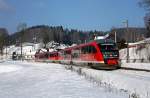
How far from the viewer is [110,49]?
36.7 m

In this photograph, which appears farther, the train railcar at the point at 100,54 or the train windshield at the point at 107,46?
the train windshield at the point at 107,46

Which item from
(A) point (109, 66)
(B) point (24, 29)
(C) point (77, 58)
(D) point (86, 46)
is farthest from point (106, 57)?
(B) point (24, 29)

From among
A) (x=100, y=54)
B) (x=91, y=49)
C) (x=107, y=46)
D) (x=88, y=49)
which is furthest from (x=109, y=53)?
(x=88, y=49)

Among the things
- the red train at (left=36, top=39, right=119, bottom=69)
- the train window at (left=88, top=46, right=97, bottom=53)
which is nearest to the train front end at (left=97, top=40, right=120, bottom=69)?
the red train at (left=36, top=39, right=119, bottom=69)

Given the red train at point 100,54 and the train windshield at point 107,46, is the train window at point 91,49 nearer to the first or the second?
the red train at point 100,54

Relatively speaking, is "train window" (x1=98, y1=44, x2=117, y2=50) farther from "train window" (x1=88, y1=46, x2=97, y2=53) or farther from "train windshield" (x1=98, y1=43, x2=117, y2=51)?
"train window" (x1=88, y1=46, x2=97, y2=53)

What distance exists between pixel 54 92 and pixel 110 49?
22615mm

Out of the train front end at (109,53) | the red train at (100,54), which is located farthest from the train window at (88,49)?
the train front end at (109,53)

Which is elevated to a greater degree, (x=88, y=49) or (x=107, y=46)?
(x=107, y=46)

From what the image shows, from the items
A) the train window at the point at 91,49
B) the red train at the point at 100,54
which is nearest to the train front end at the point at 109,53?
the red train at the point at 100,54

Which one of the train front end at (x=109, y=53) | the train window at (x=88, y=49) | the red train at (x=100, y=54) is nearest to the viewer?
the train front end at (x=109, y=53)

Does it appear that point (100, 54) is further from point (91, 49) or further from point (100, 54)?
point (91, 49)

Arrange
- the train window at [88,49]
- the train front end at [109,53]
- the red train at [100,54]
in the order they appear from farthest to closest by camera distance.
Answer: the train window at [88,49] < the red train at [100,54] < the train front end at [109,53]

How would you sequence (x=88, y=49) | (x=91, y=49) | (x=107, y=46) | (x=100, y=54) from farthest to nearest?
(x=88, y=49), (x=91, y=49), (x=107, y=46), (x=100, y=54)
